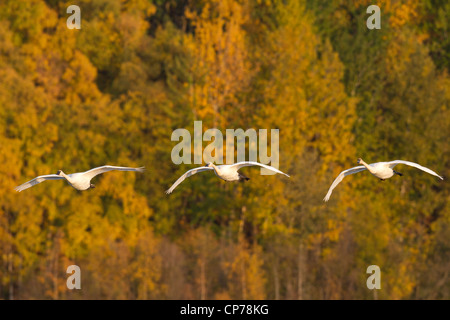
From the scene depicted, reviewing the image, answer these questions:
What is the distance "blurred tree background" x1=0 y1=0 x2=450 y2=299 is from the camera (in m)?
66.1

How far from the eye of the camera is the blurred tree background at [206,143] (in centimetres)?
6612

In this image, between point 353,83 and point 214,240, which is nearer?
point 214,240

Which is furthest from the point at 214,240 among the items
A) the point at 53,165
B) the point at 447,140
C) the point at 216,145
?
the point at 447,140

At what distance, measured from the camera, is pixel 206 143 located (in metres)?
69.0

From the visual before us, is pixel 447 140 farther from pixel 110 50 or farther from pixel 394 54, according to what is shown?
pixel 110 50

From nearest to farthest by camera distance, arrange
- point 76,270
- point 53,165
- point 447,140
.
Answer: point 76,270 < point 53,165 < point 447,140

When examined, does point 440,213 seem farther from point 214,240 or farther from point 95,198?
point 95,198

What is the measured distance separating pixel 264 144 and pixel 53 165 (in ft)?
36.4

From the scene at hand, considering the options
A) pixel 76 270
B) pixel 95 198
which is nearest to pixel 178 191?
pixel 95 198

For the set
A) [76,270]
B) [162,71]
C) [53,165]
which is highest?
[162,71]

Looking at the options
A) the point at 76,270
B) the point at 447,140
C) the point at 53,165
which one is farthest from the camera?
the point at 447,140

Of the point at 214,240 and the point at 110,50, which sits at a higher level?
the point at 110,50

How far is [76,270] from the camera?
65062mm

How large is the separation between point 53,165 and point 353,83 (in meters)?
20.1
